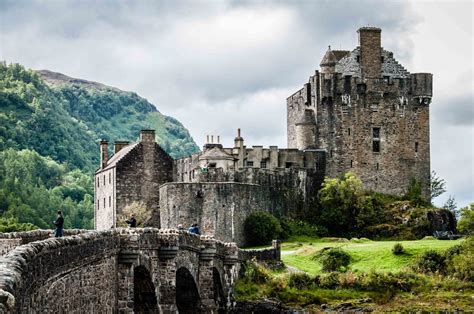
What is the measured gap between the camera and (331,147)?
10425 centimetres

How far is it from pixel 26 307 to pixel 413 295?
45554 millimetres

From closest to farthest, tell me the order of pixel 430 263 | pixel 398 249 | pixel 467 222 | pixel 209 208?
pixel 430 263 → pixel 398 249 → pixel 467 222 → pixel 209 208

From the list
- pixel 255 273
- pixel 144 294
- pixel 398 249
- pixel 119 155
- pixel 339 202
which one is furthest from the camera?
pixel 119 155

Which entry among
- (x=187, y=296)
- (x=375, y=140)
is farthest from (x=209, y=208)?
(x=187, y=296)

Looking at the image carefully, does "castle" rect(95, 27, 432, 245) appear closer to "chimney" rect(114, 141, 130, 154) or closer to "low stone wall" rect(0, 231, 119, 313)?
"chimney" rect(114, 141, 130, 154)

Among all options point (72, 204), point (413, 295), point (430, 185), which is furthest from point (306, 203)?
point (72, 204)

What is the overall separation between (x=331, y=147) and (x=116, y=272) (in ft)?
211

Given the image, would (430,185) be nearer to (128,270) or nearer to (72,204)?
(72,204)

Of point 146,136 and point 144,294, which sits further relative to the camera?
point 146,136

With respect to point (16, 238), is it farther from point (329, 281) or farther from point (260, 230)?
point (260, 230)

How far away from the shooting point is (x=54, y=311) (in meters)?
30.2

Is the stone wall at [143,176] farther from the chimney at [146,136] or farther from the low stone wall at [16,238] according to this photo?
the low stone wall at [16,238]

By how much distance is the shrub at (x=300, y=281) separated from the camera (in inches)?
2736

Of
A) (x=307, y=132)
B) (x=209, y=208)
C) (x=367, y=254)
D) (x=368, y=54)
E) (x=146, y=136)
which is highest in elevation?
(x=368, y=54)
